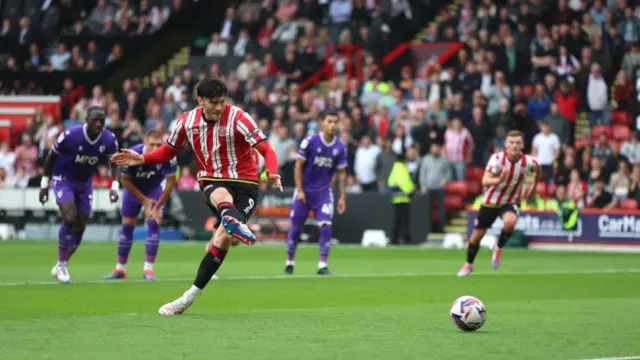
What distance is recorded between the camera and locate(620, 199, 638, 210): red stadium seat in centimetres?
2853

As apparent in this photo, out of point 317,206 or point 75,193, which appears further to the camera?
point 317,206

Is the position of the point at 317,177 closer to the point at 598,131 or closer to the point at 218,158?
the point at 218,158

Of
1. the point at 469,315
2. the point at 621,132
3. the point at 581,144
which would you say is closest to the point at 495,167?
the point at 469,315

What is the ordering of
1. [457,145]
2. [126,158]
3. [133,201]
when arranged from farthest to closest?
1. [457,145]
2. [133,201]
3. [126,158]

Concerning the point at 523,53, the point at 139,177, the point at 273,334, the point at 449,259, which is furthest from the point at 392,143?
the point at 273,334

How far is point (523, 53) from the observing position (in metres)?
32.3

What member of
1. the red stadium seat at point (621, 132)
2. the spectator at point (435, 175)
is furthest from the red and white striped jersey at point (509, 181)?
the red stadium seat at point (621, 132)

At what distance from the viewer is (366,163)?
105 ft

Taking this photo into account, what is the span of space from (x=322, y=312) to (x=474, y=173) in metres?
18.9

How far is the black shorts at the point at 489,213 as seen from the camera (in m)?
20.4

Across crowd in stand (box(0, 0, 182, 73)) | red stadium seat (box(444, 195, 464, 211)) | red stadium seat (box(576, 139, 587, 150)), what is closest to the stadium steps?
crowd in stand (box(0, 0, 182, 73))

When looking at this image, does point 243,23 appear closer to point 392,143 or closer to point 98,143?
point 392,143

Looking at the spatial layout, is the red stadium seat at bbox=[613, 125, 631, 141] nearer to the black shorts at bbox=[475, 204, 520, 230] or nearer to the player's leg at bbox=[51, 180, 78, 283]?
the black shorts at bbox=[475, 204, 520, 230]

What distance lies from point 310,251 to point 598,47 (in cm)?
874
